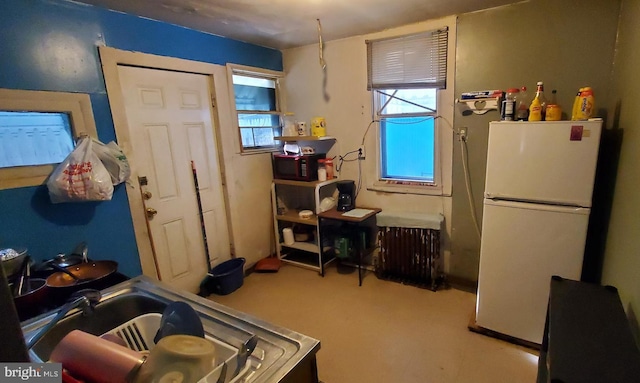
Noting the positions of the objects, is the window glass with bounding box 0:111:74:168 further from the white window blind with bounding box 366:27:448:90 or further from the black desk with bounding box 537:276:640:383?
the black desk with bounding box 537:276:640:383

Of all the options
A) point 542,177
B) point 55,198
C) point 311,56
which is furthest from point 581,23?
point 55,198

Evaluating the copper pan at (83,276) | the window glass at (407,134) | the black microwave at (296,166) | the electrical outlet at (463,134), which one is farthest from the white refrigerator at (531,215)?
the copper pan at (83,276)

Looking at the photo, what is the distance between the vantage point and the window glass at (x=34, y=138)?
1.78m

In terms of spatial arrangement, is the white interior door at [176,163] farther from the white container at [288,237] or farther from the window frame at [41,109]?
the white container at [288,237]

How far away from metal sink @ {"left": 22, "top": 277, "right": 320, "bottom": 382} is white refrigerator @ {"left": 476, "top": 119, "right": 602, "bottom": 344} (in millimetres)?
1650

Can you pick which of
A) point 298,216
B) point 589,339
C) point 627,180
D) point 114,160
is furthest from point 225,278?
point 627,180

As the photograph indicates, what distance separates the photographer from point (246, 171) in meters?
3.22

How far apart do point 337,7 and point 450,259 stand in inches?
92.3

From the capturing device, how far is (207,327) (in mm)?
1036

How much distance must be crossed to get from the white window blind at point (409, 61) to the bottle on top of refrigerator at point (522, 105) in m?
0.57

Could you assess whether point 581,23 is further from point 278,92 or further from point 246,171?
point 246,171

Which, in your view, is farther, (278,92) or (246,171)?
(278,92)

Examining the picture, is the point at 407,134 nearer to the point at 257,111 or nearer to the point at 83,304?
the point at 257,111

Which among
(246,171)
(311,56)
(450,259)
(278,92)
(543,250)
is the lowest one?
(450,259)
